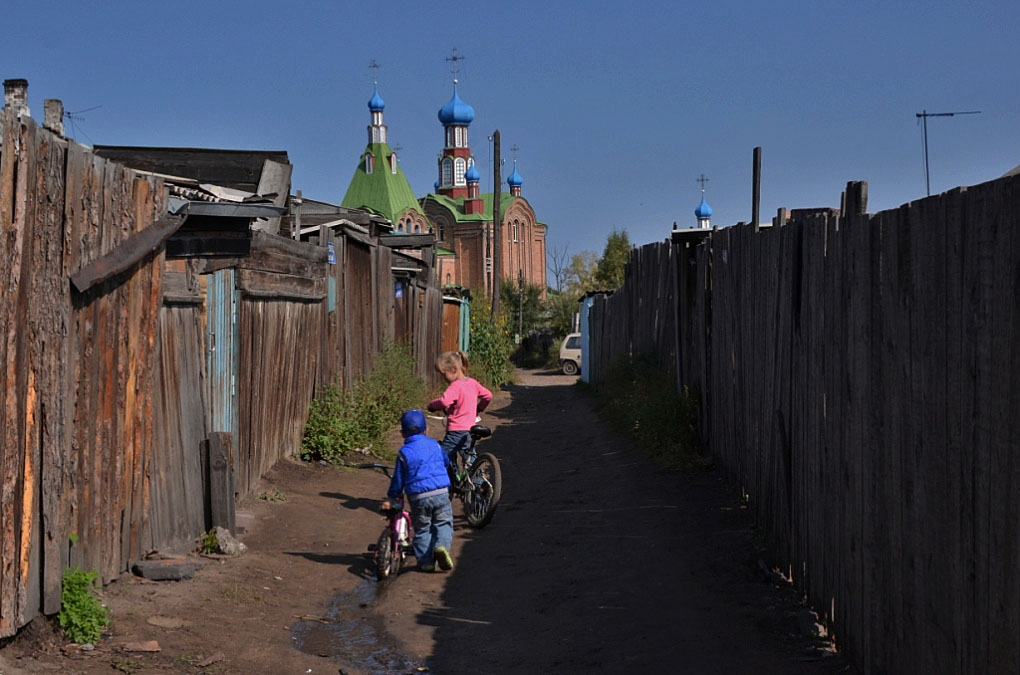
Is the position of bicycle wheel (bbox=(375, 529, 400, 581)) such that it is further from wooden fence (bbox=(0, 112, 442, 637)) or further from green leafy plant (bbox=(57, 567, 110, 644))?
green leafy plant (bbox=(57, 567, 110, 644))

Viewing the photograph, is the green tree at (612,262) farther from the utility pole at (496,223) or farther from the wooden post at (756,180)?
the wooden post at (756,180)

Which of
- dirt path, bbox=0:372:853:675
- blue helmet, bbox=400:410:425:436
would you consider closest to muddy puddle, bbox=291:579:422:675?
dirt path, bbox=0:372:853:675

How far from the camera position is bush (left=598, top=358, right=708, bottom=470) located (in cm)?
1122

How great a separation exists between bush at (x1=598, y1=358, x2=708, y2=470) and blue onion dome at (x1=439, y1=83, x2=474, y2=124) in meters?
81.7

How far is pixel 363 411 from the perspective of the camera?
43.7 ft

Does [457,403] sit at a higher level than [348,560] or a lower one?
higher

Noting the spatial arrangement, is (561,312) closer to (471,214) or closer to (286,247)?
(471,214)

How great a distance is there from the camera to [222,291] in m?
8.77

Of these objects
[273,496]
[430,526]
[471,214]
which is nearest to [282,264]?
[273,496]

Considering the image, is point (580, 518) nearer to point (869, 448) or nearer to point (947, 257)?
point (869, 448)

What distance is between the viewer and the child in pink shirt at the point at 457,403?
960 centimetres

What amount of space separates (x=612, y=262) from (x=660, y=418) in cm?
6169

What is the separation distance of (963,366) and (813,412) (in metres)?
2.27

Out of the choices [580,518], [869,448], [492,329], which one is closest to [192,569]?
[580,518]
